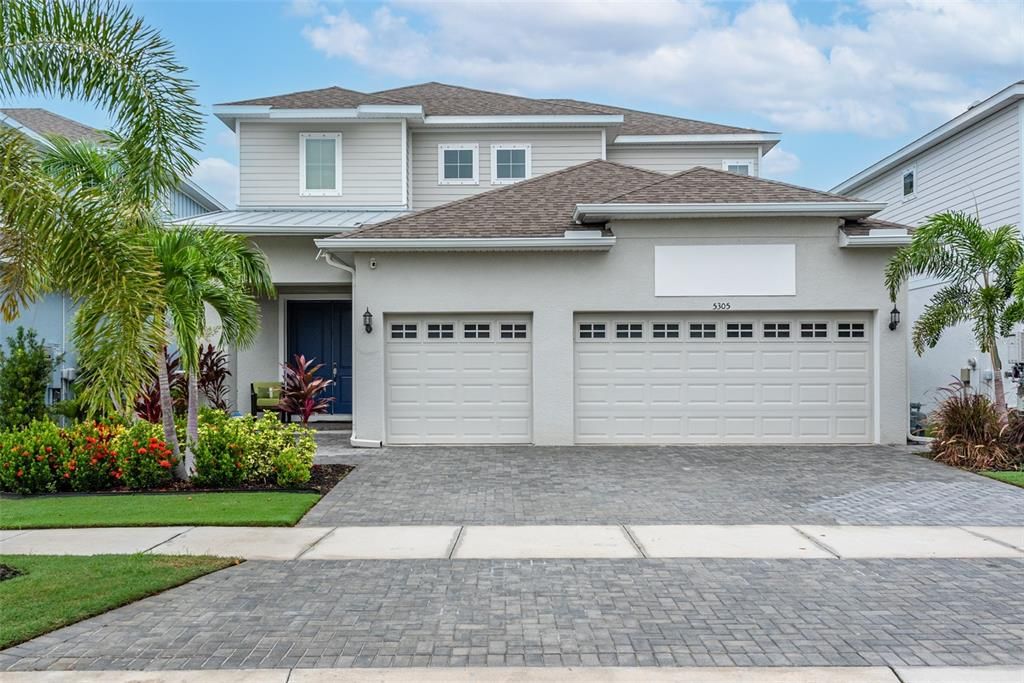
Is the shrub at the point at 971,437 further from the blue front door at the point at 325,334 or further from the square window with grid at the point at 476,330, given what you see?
the blue front door at the point at 325,334

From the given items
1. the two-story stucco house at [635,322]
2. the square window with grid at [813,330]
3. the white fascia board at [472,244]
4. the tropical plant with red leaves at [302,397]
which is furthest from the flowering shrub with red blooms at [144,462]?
the square window with grid at [813,330]

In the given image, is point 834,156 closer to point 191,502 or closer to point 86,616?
point 191,502

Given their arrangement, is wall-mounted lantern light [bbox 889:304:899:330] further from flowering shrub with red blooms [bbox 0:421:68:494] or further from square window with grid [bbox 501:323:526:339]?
flowering shrub with red blooms [bbox 0:421:68:494]

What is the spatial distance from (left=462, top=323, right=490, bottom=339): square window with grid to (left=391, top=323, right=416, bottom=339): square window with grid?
0.94 metres

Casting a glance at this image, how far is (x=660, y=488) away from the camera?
10719 millimetres

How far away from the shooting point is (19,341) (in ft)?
46.9

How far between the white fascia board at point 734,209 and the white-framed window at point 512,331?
2.40 meters

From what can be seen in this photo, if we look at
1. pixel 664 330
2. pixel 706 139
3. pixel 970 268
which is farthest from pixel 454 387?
pixel 706 139

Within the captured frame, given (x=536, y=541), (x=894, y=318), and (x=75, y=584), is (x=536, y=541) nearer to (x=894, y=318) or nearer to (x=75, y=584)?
(x=75, y=584)

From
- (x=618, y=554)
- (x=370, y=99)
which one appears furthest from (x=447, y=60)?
(x=618, y=554)

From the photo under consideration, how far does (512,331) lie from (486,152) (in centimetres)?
770

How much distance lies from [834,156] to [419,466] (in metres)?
20.5

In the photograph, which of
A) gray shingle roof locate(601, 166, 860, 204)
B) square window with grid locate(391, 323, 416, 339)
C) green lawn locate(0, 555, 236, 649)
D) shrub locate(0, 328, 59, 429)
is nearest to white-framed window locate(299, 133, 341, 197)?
square window with grid locate(391, 323, 416, 339)

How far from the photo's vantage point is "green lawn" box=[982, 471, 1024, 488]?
11.1 metres
